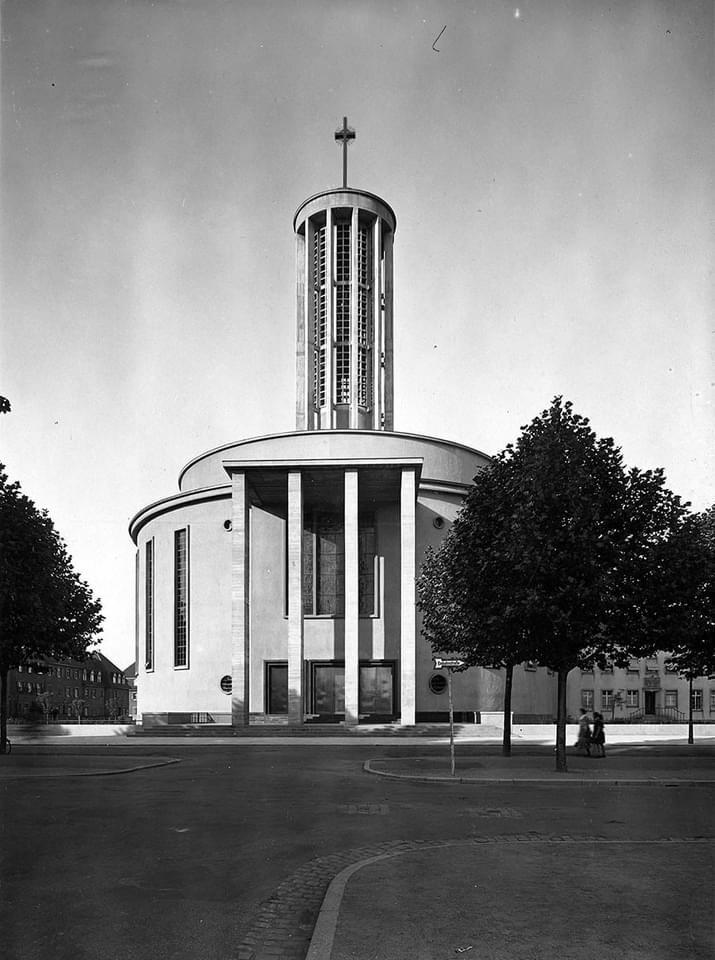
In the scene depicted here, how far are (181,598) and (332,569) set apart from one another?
880 centimetres

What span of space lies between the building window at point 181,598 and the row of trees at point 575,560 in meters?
30.6

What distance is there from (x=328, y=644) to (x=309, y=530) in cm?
588

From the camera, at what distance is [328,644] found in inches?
1927

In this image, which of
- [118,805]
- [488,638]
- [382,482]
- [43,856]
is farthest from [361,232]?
[43,856]

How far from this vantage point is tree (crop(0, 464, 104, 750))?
2295 cm

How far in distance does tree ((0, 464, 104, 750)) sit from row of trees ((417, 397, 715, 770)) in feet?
34.9

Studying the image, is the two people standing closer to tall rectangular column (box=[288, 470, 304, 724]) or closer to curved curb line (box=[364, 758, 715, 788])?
curved curb line (box=[364, 758, 715, 788])

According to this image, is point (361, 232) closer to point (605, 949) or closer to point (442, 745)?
point (442, 745)

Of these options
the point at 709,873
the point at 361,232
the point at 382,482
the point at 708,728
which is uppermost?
the point at 361,232

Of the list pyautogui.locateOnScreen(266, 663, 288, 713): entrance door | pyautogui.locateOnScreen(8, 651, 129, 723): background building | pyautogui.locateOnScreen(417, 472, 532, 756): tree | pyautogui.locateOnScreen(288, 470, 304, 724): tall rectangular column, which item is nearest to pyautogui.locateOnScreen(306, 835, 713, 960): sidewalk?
pyautogui.locateOnScreen(417, 472, 532, 756): tree

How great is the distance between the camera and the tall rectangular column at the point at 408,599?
42688mm

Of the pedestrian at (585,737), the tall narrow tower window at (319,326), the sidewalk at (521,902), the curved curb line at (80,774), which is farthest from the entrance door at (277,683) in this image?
the sidewalk at (521,902)

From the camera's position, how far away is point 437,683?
4788cm

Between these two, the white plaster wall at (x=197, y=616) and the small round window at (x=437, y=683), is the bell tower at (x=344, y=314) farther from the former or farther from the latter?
the small round window at (x=437, y=683)
